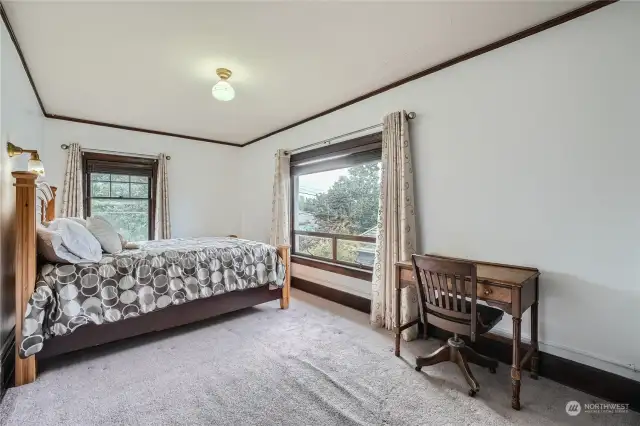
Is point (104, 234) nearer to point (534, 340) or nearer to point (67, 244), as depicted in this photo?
point (67, 244)

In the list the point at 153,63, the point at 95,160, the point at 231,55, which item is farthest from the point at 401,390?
the point at 95,160

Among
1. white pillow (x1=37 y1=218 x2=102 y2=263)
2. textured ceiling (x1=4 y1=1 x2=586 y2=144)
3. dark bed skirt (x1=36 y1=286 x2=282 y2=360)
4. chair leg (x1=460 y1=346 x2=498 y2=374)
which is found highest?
textured ceiling (x1=4 y1=1 x2=586 y2=144)

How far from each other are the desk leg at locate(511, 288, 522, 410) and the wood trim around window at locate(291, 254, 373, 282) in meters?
1.69

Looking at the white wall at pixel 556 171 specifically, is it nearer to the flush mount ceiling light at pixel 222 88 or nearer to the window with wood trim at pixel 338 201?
the window with wood trim at pixel 338 201

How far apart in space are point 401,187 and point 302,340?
1702mm

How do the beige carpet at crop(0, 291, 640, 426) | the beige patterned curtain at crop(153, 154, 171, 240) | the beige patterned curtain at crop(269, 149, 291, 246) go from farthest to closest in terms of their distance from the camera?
the beige patterned curtain at crop(153, 154, 171, 240) → the beige patterned curtain at crop(269, 149, 291, 246) → the beige carpet at crop(0, 291, 640, 426)

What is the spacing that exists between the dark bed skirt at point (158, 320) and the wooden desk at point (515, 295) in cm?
169

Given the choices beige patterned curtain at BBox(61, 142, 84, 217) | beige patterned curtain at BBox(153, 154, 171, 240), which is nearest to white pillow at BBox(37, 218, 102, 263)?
beige patterned curtain at BBox(61, 142, 84, 217)

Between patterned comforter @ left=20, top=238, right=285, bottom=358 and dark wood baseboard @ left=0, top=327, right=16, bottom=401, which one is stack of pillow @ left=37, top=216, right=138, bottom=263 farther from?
dark wood baseboard @ left=0, top=327, right=16, bottom=401

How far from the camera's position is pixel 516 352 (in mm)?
1828

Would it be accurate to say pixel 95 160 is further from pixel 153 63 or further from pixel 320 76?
pixel 320 76

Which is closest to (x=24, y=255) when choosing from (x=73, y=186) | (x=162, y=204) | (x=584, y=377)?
(x=73, y=186)

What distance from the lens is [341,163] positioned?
382 cm

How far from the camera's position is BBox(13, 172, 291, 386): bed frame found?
6.46 ft
